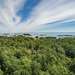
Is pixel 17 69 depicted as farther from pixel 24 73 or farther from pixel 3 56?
pixel 3 56

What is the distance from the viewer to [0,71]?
75.3 ft

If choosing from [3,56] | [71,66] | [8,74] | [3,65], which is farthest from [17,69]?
[71,66]

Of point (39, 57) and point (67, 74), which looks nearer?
point (67, 74)

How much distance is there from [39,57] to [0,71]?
20.0ft

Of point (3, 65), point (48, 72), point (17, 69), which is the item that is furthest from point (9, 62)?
point (48, 72)

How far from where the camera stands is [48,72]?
2341 cm

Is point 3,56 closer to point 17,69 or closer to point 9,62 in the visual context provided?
point 9,62

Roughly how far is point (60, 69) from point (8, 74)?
5889 mm

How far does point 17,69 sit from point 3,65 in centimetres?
292

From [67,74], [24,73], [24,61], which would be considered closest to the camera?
[24,73]

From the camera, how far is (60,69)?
82.5 ft

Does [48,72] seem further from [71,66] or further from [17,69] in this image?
[71,66]

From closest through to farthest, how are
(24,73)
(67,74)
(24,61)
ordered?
(24,73), (67,74), (24,61)

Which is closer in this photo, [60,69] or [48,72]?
[48,72]
